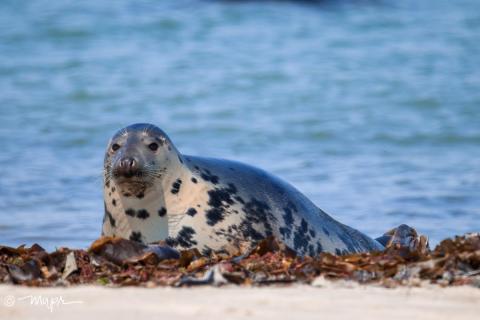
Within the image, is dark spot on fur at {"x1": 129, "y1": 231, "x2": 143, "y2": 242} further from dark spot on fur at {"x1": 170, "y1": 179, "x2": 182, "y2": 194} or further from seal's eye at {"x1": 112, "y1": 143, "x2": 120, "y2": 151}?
seal's eye at {"x1": 112, "y1": 143, "x2": 120, "y2": 151}

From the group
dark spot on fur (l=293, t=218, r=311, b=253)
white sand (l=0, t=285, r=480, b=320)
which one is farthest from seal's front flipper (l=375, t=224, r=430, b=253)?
white sand (l=0, t=285, r=480, b=320)

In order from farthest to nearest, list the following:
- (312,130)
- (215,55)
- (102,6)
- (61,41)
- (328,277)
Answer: (102,6) < (61,41) < (215,55) < (312,130) < (328,277)

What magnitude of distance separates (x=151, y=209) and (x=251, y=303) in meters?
1.83

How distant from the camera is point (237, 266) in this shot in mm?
5242

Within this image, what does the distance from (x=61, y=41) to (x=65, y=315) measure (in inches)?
583

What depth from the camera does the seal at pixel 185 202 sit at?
6145mm


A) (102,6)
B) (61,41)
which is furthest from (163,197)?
(102,6)

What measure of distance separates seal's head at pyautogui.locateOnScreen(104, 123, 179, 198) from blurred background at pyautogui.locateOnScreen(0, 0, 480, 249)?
1777 millimetres

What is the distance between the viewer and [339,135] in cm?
1270

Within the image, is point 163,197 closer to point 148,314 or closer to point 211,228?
point 211,228

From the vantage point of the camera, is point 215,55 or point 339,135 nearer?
point 339,135

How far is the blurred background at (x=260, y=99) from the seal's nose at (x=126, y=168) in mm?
1942

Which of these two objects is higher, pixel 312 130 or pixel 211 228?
pixel 312 130

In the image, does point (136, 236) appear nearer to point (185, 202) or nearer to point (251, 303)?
point (185, 202)
